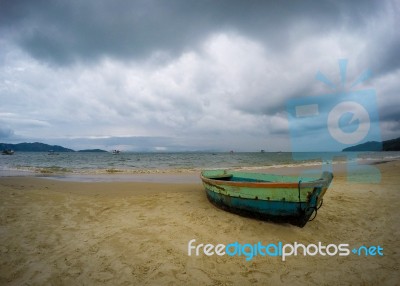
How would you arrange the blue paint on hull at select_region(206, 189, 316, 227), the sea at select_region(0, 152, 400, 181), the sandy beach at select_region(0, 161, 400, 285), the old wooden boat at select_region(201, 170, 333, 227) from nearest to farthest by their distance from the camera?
the sandy beach at select_region(0, 161, 400, 285) → the old wooden boat at select_region(201, 170, 333, 227) → the blue paint on hull at select_region(206, 189, 316, 227) → the sea at select_region(0, 152, 400, 181)

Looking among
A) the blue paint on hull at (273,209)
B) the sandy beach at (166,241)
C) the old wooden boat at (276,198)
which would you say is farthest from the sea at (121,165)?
the blue paint on hull at (273,209)

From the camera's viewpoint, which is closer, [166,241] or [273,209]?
[166,241]

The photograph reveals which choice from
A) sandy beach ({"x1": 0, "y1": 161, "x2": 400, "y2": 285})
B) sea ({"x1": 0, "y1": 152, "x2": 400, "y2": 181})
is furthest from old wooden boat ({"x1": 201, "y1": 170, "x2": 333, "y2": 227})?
sea ({"x1": 0, "y1": 152, "x2": 400, "y2": 181})

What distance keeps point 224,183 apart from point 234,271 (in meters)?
3.05

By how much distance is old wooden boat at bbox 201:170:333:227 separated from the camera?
539 cm

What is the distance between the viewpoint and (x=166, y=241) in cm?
519

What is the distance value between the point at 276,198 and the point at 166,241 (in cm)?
306

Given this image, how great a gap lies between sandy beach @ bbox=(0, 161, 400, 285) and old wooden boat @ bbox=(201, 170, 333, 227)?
0.30 metres

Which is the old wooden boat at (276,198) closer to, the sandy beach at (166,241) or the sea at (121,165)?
the sandy beach at (166,241)

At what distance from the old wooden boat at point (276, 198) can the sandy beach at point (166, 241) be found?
30 cm

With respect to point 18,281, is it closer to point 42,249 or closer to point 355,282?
point 42,249

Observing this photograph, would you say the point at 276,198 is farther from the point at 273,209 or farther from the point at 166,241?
the point at 166,241

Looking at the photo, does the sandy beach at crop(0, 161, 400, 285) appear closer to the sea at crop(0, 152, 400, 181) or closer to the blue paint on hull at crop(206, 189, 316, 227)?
the blue paint on hull at crop(206, 189, 316, 227)

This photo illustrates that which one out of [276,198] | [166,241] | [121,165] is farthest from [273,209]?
[121,165]
